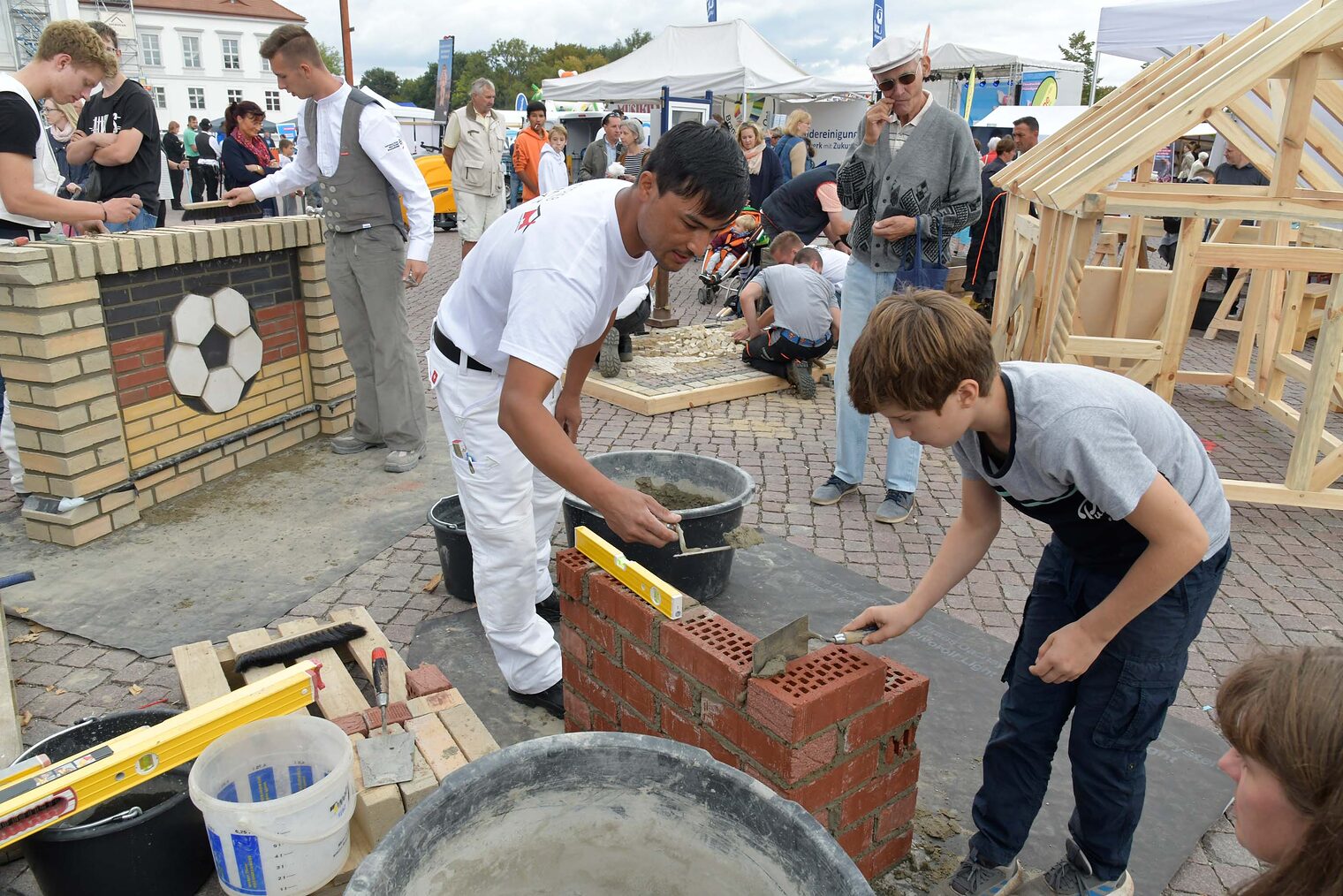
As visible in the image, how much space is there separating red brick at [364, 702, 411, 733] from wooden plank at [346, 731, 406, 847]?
A: 29cm

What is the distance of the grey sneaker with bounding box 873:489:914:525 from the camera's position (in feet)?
16.4

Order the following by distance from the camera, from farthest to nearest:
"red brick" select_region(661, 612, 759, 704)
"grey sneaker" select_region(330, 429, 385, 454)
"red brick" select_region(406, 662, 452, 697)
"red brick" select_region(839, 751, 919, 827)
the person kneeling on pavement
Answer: the person kneeling on pavement
"grey sneaker" select_region(330, 429, 385, 454)
"red brick" select_region(406, 662, 452, 697)
"red brick" select_region(839, 751, 919, 827)
"red brick" select_region(661, 612, 759, 704)

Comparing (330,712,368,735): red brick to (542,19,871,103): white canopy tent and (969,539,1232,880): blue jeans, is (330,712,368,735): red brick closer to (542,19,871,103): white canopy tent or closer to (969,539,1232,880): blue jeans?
(969,539,1232,880): blue jeans

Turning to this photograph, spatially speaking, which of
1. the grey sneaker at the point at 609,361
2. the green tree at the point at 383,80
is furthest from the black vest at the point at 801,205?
the green tree at the point at 383,80

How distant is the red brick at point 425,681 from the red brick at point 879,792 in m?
1.30

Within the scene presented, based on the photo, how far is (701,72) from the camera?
15664 millimetres

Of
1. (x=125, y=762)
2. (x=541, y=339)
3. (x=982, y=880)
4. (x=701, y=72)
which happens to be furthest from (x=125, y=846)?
(x=701, y=72)

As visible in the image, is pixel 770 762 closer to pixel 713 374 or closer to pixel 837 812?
pixel 837 812

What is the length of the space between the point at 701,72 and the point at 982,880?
50.2 feet

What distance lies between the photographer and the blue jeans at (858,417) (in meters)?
4.85

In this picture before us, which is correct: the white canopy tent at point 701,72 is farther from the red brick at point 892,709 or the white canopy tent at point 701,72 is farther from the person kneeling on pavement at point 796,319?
the red brick at point 892,709

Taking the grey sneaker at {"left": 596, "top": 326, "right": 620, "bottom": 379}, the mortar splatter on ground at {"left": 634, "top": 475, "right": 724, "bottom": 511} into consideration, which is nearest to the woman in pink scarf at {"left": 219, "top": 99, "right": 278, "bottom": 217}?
the grey sneaker at {"left": 596, "top": 326, "right": 620, "bottom": 379}

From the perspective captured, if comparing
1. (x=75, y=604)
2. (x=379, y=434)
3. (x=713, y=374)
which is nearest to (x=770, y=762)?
(x=75, y=604)

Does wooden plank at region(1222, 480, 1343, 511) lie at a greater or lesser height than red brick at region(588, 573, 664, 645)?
lesser
